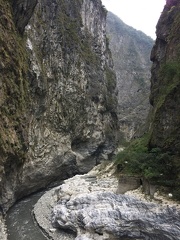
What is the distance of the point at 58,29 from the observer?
148 ft

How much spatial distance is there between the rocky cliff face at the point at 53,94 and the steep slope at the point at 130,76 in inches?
1037

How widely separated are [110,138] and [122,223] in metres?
37.8

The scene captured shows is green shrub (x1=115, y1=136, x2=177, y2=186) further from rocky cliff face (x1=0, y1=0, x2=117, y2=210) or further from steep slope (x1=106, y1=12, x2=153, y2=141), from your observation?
steep slope (x1=106, y1=12, x2=153, y2=141)

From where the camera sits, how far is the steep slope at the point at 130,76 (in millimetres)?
89062

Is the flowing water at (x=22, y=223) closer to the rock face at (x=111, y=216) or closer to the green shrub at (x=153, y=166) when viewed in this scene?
the rock face at (x=111, y=216)

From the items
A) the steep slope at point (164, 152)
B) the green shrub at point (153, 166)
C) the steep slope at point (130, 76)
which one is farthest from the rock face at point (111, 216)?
the steep slope at point (130, 76)

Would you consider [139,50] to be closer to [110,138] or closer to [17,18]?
[110,138]

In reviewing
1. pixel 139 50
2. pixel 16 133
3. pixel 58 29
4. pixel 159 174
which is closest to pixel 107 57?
pixel 58 29

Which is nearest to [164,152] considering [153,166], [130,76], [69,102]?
[153,166]

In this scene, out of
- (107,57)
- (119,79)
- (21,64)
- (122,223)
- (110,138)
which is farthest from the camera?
(119,79)

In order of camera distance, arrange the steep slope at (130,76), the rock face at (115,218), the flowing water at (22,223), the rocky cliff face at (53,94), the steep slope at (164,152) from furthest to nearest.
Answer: the steep slope at (130,76)
the rocky cliff face at (53,94)
the flowing water at (22,223)
the steep slope at (164,152)
the rock face at (115,218)

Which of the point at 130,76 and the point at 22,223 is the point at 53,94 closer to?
the point at 22,223

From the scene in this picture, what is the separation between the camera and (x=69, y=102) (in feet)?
153

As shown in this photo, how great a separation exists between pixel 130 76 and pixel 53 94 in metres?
73.0
